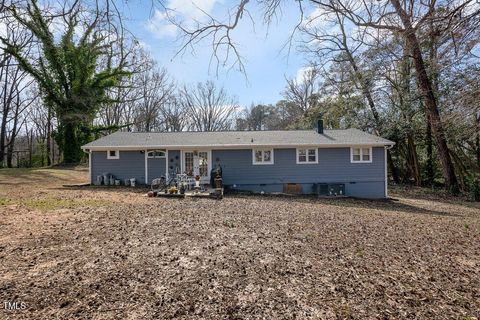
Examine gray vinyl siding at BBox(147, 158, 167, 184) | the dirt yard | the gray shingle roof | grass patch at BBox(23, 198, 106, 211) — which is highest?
the gray shingle roof

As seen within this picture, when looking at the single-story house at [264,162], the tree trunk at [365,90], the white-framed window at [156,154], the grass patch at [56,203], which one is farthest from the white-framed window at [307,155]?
the grass patch at [56,203]

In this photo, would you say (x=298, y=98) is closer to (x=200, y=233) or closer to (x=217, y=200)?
(x=217, y=200)

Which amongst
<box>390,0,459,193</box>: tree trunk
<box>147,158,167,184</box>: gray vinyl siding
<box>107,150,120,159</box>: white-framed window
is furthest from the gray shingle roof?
<box>390,0,459,193</box>: tree trunk

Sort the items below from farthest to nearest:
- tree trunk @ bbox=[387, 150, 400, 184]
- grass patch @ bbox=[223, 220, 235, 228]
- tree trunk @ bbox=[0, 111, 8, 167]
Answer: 1. tree trunk @ bbox=[0, 111, 8, 167]
2. tree trunk @ bbox=[387, 150, 400, 184]
3. grass patch @ bbox=[223, 220, 235, 228]

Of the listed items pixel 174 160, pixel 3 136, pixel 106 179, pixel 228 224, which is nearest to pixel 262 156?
pixel 174 160

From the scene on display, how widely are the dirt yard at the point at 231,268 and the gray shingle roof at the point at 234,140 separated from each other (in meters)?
7.09

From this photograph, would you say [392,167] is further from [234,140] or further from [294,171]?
[234,140]

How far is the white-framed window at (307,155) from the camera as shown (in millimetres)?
14133

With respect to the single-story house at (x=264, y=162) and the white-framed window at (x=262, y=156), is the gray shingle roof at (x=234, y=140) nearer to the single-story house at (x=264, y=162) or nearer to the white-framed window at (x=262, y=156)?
the single-story house at (x=264, y=162)

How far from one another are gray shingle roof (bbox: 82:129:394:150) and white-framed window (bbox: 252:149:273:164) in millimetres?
446

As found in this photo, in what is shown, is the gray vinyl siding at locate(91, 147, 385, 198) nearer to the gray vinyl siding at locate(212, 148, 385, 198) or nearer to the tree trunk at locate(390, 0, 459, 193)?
the gray vinyl siding at locate(212, 148, 385, 198)

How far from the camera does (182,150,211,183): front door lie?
14.3 m

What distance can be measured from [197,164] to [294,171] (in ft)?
16.2

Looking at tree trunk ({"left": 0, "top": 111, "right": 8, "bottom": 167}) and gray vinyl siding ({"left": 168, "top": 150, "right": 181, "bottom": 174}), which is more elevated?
tree trunk ({"left": 0, "top": 111, "right": 8, "bottom": 167})
